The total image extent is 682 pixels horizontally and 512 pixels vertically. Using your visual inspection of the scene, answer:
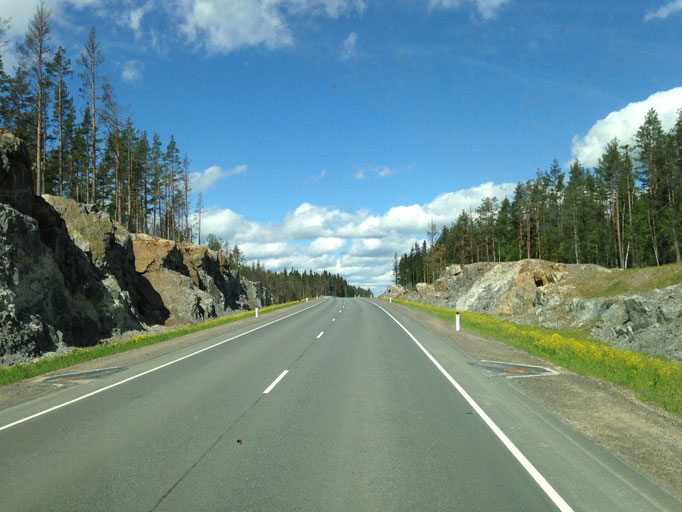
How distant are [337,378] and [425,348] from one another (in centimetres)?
650

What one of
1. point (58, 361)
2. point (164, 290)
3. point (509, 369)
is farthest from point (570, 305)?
point (58, 361)

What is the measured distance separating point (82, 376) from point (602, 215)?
71.5 m

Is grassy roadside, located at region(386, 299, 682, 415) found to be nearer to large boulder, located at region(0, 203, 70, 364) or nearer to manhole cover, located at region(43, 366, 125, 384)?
manhole cover, located at region(43, 366, 125, 384)

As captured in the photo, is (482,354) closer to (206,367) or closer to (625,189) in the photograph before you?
(206,367)

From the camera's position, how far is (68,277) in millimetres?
21984

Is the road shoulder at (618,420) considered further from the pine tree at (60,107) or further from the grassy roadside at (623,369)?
the pine tree at (60,107)

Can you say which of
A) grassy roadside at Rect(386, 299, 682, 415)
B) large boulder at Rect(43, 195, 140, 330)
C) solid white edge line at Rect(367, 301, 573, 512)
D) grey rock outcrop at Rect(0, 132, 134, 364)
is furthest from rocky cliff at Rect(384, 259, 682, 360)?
large boulder at Rect(43, 195, 140, 330)

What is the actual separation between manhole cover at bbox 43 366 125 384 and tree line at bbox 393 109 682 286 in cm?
5011

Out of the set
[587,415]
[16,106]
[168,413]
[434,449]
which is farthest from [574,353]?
[16,106]

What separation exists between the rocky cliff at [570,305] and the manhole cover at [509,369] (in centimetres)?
921

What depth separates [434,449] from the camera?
5.78 metres

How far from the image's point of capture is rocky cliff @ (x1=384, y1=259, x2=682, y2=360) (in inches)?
811

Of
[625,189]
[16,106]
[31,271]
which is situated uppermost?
[16,106]

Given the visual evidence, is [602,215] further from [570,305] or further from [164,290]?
[164,290]
